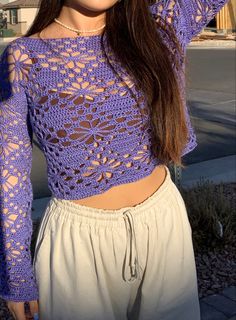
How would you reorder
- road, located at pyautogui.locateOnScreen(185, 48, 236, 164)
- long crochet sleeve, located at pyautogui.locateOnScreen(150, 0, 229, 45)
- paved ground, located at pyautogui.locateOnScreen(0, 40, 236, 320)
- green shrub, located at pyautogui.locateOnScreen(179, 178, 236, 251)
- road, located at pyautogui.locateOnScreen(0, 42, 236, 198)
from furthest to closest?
road, located at pyautogui.locateOnScreen(185, 48, 236, 164) → road, located at pyautogui.locateOnScreen(0, 42, 236, 198) → green shrub, located at pyautogui.locateOnScreen(179, 178, 236, 251) → paved ground, located at pyautogui.locateOnScreen(0, 40, 236, 320) → long crochet sleeve, located at pyautogui.locateOnScreen(150, 0, 229, 45)

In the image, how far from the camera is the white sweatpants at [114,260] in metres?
1.70

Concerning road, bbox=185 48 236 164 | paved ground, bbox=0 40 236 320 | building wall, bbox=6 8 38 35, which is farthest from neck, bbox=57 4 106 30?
building wall, bbox=6 8 38 35

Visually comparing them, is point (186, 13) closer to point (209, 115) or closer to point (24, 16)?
point (209, 115)

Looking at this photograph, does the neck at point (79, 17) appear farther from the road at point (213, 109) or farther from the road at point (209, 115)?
the road at point (213, 109)

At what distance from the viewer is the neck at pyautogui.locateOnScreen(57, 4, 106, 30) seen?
1.77 metres

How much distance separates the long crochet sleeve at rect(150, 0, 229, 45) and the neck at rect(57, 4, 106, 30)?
0.71ft

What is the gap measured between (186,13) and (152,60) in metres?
0.28

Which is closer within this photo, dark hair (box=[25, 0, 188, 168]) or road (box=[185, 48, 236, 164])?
dark hair (box=[25, 0, 188, 168])

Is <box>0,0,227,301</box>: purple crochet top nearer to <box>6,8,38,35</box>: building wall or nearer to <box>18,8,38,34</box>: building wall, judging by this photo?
<box>6,8,38,35</box>: building wall

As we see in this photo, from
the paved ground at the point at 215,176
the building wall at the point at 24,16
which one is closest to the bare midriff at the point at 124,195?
the paved ground at the point at 215,176

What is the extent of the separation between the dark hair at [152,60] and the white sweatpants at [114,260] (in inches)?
6.7

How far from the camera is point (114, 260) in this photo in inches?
67.8

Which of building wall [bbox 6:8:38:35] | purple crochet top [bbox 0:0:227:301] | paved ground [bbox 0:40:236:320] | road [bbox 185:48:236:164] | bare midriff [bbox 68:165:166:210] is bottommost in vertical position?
building wall [bbox 6:8:38:35]

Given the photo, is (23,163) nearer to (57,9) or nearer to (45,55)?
A: (45,55)
